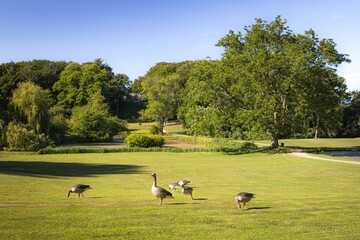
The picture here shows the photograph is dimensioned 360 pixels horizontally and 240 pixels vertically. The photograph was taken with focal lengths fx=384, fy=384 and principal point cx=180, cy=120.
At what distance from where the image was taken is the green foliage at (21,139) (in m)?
51.2

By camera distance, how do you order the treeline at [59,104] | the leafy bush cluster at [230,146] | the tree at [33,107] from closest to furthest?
the leafy bush cluster at [230,146]
the treeline at [59,104]
the tree at [33,107]

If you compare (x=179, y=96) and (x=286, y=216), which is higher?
(x=179, y=96)

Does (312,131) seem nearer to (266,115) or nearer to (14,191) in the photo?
(266,115)

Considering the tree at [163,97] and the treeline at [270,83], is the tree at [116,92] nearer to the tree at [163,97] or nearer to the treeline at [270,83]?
the tree at [163,97]

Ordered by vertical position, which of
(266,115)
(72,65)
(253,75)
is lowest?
(266,115)

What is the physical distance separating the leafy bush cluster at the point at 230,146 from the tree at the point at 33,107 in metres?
25.6

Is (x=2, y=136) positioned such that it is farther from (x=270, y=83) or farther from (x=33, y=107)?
(x=270, y=83)

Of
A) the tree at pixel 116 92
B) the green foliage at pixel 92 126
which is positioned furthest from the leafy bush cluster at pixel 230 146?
the tree at pixel 116 92

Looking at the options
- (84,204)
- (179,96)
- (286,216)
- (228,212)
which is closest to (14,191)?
(84,204)

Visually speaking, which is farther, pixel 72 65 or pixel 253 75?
pixel 72 65

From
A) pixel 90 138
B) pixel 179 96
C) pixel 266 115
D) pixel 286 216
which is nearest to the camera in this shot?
pixel 286 216

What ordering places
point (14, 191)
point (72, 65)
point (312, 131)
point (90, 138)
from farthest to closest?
point (72, 65) → point (312, 131) → point (90, 138) → point (14, 191)

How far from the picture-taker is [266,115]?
48.5 metres

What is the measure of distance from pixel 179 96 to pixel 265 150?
57.7 m
